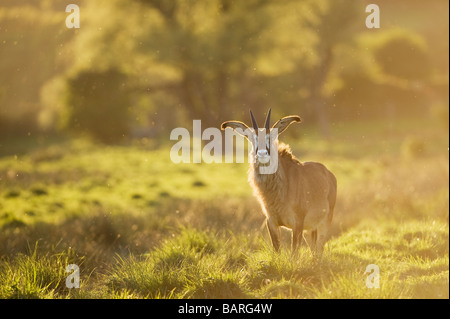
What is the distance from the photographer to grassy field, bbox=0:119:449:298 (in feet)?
23.9

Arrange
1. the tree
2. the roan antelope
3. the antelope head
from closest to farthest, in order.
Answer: the antelope head → the roan antelope → the tree

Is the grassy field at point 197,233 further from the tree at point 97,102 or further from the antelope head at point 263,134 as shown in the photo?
the tree at point 97,102

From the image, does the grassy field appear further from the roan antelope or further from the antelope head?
the antelope head

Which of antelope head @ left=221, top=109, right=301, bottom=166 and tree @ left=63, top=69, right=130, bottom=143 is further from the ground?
tree @ left=63, top=69, right=130, bottom=143

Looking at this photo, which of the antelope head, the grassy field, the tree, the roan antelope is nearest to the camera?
the antelope head

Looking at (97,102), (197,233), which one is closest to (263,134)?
(197,233)

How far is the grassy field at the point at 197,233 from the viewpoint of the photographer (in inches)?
286

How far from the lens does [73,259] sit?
28.6 ft

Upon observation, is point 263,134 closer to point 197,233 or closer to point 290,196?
point 290,196

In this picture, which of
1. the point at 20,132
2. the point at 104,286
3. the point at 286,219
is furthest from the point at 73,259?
the point at 20,132

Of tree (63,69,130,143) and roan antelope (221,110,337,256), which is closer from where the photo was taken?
roan antelope (221,110,337,256)

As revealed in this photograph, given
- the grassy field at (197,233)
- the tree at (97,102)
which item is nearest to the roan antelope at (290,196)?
the grassy field at (197,233)

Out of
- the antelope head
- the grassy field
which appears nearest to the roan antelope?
→ the antelope head
